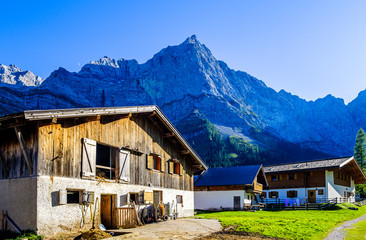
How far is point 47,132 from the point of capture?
14.7 metres

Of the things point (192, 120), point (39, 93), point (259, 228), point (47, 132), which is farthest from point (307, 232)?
point (39, 93)

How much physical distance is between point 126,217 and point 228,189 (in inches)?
896

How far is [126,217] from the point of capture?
741 inches

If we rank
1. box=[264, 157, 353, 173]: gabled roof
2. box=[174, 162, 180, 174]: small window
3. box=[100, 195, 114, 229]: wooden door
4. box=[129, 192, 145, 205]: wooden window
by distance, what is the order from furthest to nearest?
box=[264, 157, 353, 173]: gabled roof → box=[174, 162, 180, 174]: small window → box=[129, 192, 145, 205]: wooden window → box=[100, 195, 114, 229]: wooden door

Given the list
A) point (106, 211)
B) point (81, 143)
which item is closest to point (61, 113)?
point (81, 143)

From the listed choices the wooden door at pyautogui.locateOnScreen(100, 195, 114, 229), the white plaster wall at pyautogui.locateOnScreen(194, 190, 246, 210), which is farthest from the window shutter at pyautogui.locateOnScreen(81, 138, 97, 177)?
the white plaster wall at pyautogui.locateOnScreen(194, 190, 246, 210)

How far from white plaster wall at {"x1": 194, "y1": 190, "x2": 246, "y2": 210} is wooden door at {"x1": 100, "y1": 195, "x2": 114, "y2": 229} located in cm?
2276

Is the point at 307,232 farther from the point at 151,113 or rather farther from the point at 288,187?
the point at 288,187

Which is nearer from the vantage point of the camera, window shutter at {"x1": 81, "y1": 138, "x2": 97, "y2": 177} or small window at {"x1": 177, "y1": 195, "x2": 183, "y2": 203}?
window shutter at {"x1": 81, "y1": 138, "x2": 97, "y2": 177}

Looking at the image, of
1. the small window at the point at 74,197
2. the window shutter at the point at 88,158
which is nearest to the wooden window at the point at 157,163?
the window shutter at the point at 88,158

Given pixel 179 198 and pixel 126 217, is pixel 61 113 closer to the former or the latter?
pixel 126 217

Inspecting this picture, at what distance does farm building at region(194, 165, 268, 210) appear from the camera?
39250 mm

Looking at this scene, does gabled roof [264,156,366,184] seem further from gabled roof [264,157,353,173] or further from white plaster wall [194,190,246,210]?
white plaster wall [194,190,246,210]

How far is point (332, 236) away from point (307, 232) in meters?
1.27
